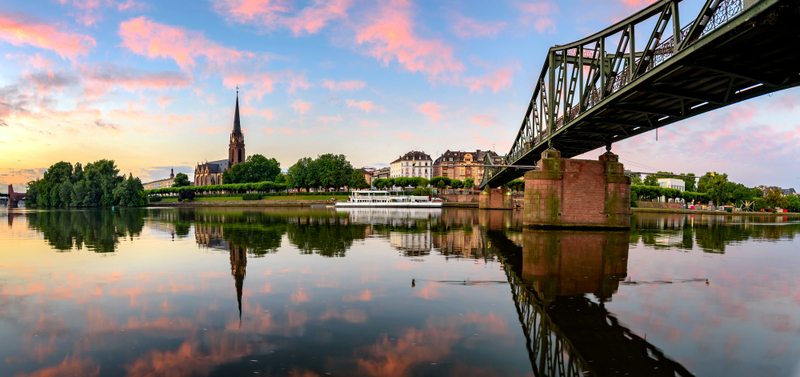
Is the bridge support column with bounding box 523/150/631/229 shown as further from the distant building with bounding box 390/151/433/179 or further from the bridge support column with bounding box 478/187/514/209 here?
the distant building with bounding box 390/151/433/179

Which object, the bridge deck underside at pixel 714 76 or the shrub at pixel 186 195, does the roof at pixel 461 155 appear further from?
the bridge deck underside at pixel 714 76

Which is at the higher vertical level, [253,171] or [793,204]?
[253,171]

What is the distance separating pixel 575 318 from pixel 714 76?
51.2ft

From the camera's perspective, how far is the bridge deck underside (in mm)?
14242

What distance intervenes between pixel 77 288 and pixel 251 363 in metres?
9.42

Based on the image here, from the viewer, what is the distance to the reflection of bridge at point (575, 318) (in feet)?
25.1

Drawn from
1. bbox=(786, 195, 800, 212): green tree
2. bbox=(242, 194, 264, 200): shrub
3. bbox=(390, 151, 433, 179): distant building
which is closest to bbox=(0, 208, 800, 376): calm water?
bbox=(242, 194, 264, 200): shrub

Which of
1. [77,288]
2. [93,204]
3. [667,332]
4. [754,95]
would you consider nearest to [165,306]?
[77,288]

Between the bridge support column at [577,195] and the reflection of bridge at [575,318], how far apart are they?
11894mm

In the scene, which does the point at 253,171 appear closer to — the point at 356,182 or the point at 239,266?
the point at 356,182

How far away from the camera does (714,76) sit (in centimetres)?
1944

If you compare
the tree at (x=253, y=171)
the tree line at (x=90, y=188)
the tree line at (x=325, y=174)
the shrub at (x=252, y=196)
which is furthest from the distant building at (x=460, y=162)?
the tree line at (x=90, y=188)

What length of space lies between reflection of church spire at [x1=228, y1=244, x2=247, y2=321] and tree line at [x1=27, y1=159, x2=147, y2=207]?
113211 millimetres

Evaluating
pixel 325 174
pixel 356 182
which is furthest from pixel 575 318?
pixel 356 182
